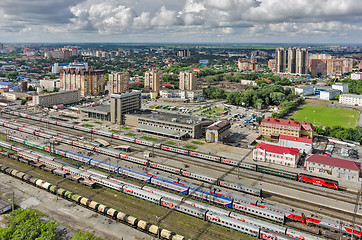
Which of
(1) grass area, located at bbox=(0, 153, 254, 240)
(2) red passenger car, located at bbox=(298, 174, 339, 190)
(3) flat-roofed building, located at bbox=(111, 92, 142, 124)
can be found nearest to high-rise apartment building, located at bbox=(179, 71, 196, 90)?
(3) flat-roofed building, located at bbox=(111, 92, 142, 124)

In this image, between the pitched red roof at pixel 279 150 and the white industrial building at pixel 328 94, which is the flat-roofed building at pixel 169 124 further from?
the white industrial building at pixel 328 94

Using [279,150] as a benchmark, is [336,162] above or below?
below

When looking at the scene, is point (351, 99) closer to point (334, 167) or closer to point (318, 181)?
point (334, 167)

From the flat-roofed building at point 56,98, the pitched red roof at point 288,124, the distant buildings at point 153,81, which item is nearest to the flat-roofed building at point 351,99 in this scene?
the pitched red roof at point 288,124

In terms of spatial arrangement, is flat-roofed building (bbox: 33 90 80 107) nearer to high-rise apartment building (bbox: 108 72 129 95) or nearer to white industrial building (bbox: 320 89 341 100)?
high-rise apartment building (bbox: 108 72 129 95)

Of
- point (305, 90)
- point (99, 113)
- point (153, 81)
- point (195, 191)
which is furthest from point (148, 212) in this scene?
point (305, 90)
